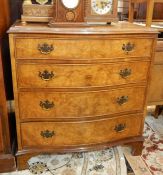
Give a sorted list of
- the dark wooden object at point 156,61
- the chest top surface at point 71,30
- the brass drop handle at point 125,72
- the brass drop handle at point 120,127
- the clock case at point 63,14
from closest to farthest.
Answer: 1. the chest top surface at point 71,30
2. the clock case at point 63,14
3. the brass drop handle at point 125,72
4. the brass drop handle at point 120,127
5. the dark wooden object at point 156,61

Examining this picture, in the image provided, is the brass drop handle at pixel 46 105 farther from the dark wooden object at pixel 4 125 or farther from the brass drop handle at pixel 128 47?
the brass drop handle at pixel 128 47

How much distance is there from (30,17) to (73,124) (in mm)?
778

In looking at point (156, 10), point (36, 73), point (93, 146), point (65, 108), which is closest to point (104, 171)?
point (93, 146)

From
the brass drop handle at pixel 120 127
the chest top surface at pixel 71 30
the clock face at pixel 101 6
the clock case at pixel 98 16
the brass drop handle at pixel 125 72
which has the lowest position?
the brass drop handle at pixel 120 127

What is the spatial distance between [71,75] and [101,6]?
1.73ft

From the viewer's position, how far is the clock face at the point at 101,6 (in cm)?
150

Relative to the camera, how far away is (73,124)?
154 centimetres

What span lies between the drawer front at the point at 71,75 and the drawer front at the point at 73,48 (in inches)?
2.5

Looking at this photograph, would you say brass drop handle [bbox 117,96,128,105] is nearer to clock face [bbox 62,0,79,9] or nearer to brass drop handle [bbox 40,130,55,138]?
brass drop handle [bbox 40,130,55,138]

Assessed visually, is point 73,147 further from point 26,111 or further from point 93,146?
point 26,111

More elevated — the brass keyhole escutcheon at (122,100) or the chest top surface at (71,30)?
the chest top surface at (71,30)

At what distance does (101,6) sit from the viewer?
1511mm

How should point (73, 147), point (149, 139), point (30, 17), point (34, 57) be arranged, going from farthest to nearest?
point (149, 139), point (73, 147), point (30, 17), point (34, 57)

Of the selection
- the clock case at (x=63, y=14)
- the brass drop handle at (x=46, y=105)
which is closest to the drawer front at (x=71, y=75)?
the brass drop handle at (x=46, y=105)
